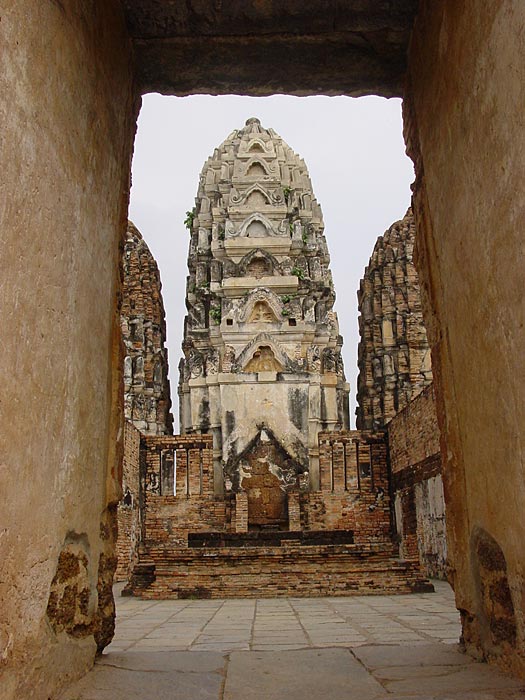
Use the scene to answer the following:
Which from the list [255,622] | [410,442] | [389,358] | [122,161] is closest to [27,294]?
[122,161]

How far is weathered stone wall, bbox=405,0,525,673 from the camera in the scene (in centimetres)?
267

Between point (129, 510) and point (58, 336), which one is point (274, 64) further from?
point (129, 510)

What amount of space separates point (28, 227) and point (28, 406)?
0.64m

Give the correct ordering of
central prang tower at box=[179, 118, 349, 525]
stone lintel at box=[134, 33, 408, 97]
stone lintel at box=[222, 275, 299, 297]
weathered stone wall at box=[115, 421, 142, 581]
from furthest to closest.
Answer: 1. stone lintel at box=[222, 275, 299, 297]
2. central prang tower at box=[179, 118, 349, 525]
3. weathered stone wall at box=[115, 421, 142, 581]
4. stone lintel at box=[134, 33, 408, 97]

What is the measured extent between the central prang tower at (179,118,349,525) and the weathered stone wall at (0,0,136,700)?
1419cm

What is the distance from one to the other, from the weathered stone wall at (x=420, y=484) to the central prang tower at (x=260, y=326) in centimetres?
359

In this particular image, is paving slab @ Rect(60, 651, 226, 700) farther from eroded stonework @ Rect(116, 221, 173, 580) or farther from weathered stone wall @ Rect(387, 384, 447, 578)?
eroded stonework @ Rect(116, 221, 173, 580)

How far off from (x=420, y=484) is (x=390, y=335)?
1339 cm

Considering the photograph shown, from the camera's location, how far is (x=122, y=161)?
4.11 metres

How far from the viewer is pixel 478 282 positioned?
311 centimetres

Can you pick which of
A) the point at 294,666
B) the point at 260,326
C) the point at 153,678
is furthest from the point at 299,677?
the point at 260,326

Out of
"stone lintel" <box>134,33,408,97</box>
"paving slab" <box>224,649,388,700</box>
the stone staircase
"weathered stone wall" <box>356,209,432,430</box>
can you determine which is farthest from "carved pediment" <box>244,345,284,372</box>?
"paving slab" <box>224,649,388,700</box>

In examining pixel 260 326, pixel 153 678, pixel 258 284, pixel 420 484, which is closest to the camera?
pixel 153 678

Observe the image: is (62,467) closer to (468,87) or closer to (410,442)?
(468,87)
